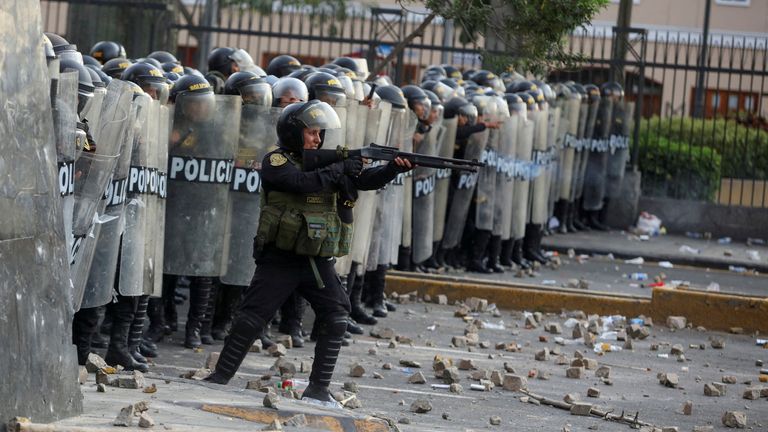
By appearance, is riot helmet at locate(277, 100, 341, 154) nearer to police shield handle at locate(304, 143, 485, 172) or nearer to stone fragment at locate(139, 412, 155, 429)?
police shield handle at locate(304, 143, 485, 172)

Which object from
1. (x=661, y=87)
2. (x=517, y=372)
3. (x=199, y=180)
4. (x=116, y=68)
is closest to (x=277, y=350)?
(x=199, y=180)

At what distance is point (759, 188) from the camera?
2242cm

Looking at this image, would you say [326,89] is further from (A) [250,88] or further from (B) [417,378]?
(B) [417,378]

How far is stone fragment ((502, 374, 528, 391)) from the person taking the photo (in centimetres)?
969

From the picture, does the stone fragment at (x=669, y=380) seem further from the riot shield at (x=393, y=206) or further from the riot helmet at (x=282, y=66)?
the riot helmet at (x=282, y=66)

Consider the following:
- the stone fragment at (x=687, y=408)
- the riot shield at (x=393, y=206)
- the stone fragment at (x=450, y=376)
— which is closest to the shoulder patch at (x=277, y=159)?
the stone fragment at (x=450, y=376)

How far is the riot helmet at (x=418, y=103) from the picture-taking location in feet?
45.3

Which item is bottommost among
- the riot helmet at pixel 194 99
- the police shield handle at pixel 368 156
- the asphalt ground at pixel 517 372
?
the asphalt ground at pixel 517 372

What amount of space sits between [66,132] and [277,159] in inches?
45.2

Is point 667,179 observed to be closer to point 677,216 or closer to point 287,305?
point 677,216

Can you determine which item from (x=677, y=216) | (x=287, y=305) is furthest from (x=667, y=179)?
(x=287, y=305)

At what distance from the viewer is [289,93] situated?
423 inches

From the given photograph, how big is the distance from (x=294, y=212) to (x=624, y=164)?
540 inches

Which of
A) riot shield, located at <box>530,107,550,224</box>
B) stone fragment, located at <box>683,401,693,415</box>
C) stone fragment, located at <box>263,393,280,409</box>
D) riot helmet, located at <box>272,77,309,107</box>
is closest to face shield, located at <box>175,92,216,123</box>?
riot helmet, located at <box>272,77,309,107</box>
